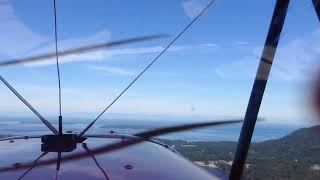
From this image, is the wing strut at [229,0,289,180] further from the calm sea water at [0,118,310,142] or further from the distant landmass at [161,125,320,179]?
the distant landmass at [161,125,320,179]

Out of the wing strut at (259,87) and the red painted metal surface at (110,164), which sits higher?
the wing strut at (259,87)

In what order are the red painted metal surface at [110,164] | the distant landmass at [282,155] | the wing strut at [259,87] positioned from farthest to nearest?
1. the distant landmass at [282,155]
2. the wing strut at [259,87]
3. the red painted metal surface at [110,164]

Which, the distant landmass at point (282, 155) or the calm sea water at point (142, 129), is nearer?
the calm sea water at point (142, 129)

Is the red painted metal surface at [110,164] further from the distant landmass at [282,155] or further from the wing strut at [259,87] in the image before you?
the distant landmass at [282,155]

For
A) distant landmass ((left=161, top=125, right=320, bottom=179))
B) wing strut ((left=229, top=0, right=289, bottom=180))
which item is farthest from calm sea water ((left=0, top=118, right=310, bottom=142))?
distant landmass ((left=161, top=125, right=320, bottom=179))

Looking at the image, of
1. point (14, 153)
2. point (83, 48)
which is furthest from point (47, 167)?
point (83, 48)

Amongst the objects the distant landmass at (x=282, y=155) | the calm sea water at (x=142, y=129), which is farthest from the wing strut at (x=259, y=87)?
the distant landmass at (x=282, y=155)

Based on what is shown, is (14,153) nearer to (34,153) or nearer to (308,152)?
(34,153)
